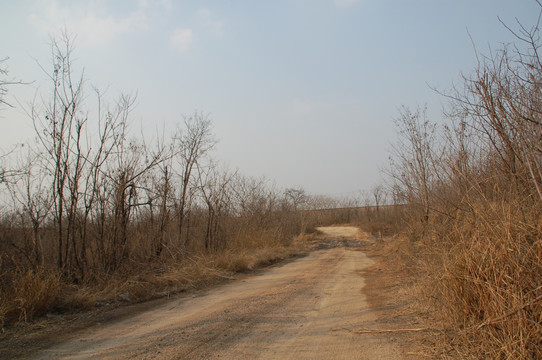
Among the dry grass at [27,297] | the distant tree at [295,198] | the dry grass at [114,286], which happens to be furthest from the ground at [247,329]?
the distant tree at [295,198]

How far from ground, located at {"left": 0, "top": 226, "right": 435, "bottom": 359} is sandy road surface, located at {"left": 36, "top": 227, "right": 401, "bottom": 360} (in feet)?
0.04

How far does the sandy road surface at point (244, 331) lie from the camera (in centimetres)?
380

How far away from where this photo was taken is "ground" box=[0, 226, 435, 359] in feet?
12.6

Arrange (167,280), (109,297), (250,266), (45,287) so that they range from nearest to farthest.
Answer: (45,287) < (109,297) < (167,280) < (250,266)

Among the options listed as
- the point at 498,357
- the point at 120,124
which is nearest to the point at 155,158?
the point at 120,124

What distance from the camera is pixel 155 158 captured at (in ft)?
33.4

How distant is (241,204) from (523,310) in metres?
16.2

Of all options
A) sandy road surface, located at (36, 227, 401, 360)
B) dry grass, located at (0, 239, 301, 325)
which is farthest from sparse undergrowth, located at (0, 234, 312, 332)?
sandy road surface, located at (36, 227, 401, 360)

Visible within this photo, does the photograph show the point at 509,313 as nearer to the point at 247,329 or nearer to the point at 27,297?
the point at 247,329

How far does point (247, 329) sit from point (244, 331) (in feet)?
0.32

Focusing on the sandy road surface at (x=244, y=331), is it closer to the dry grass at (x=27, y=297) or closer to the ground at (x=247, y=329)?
the ground at (x=247, y=329)

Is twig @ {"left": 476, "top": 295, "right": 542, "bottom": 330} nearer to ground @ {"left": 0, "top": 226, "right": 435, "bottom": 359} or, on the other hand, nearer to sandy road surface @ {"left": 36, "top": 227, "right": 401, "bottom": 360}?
ground @ {"left": 0, "top": 226, "right": 435, "bottom": 359}

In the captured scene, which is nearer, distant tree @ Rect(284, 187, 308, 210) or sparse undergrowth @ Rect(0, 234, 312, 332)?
sparse undergrowth @ Rect(0, 234, 312, 332)

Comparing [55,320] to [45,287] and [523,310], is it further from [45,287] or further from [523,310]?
[523,310]
